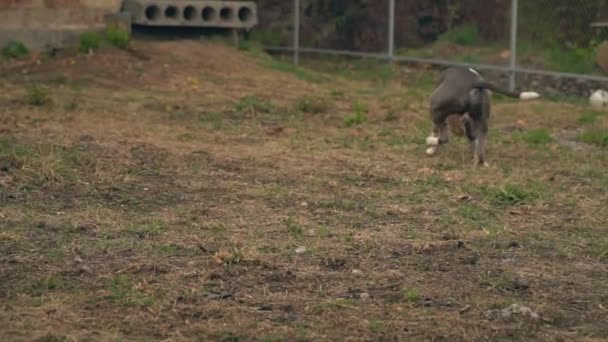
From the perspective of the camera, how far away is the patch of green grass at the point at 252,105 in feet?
44.1

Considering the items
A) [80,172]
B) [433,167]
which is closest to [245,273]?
[80,172]

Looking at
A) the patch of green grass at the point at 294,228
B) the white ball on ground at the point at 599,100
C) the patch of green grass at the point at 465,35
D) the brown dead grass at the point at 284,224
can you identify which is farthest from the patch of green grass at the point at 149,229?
the patch of green grass at the point at 465,35

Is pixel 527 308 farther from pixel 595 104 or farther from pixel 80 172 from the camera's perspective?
pixel 595 104

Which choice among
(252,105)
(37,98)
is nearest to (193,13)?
(252,105)

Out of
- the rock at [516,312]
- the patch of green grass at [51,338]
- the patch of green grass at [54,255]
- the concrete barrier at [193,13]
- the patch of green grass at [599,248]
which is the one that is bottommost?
the patch of green grass at [599,248]

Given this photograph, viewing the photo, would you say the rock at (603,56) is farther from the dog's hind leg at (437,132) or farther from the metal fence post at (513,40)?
the dog's hind leg at (437,132)

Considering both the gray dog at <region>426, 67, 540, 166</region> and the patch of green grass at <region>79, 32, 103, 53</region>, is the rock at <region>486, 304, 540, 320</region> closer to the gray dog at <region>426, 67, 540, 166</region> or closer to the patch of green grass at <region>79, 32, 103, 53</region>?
the gray dog at <region>426, 67, 540, 166</region>

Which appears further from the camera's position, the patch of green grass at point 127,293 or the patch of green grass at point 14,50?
the patch of green grass at point 14,50

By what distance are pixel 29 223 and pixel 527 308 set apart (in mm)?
3181

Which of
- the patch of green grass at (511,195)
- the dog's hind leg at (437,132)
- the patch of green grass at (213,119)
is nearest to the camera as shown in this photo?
the patch of green grass at (511,195)

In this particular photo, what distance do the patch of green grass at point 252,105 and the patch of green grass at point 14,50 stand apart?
3.25m

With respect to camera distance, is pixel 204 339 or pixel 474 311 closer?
pixel 204 339

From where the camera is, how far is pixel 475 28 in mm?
17453

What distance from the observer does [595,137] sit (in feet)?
39.8
